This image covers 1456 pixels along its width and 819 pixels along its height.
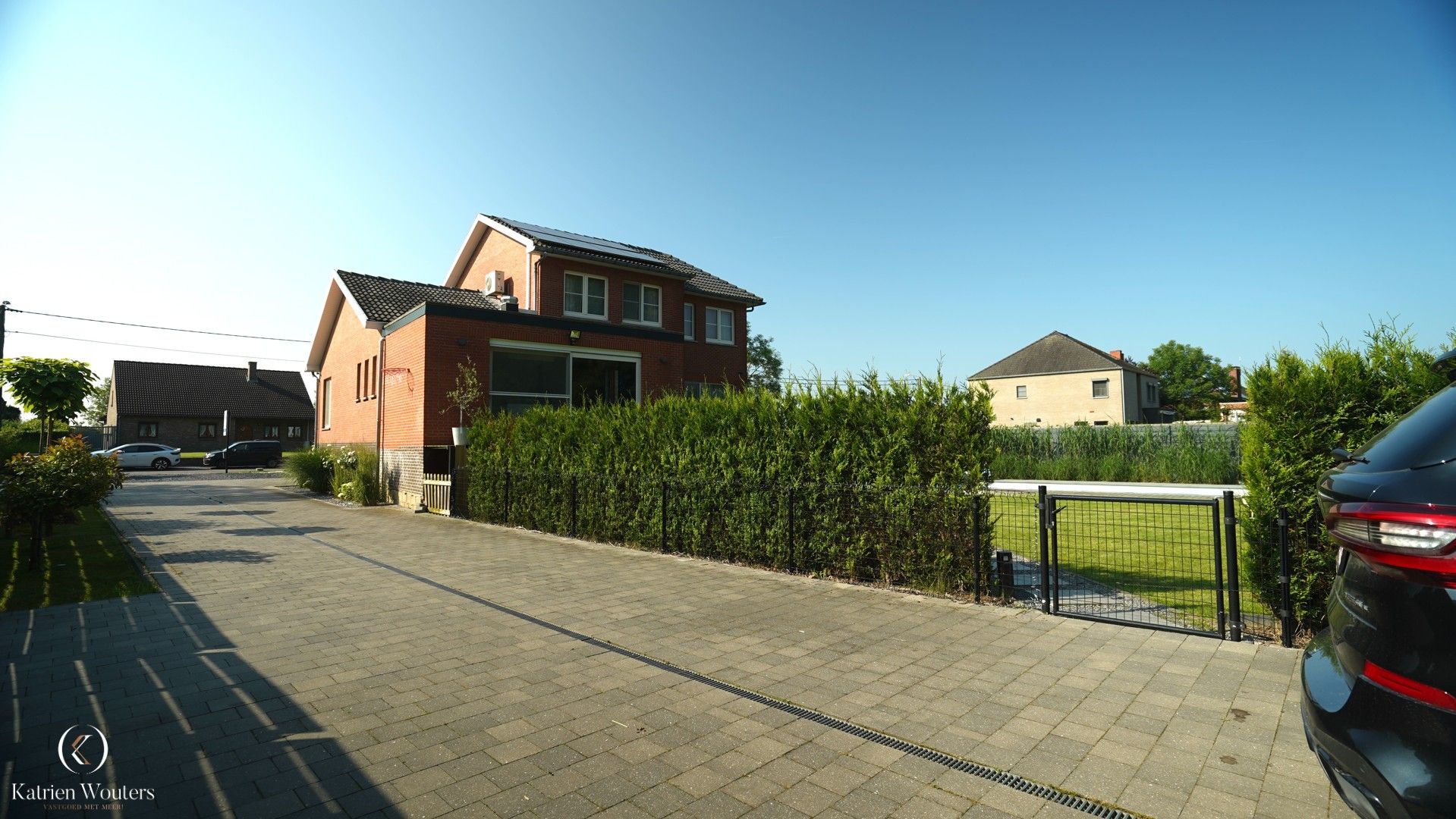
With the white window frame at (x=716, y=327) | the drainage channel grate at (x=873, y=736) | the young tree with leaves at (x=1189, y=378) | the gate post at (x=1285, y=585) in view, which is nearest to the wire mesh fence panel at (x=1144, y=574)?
the gate post at (x=1285, y=585)

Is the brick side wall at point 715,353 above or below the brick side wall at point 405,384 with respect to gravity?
above

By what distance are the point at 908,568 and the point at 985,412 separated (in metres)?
1.83

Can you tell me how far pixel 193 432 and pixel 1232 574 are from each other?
60788 millimetres

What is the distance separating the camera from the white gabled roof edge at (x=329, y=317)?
2074 centimetres

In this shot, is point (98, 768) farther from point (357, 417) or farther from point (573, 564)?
point (357, 417)

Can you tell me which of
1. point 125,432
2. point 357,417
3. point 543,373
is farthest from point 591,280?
point 125,432

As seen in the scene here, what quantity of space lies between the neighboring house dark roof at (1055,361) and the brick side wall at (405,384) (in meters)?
42.2

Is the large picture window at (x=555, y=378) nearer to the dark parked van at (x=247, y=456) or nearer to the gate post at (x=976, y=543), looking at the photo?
the gate post at (x=976, y=543)

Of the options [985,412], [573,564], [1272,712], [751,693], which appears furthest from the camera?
[573,564]

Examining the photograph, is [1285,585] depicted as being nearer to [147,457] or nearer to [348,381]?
[348,381]

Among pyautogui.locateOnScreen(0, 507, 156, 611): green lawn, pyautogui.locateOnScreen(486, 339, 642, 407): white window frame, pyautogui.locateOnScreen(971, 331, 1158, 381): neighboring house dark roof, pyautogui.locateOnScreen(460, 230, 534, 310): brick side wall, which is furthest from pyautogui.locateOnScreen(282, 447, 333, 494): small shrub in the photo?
pyautogui.locateOnScreen(971, 331, 1158, 381): neighboring house dark roof

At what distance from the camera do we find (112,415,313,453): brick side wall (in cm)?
4647

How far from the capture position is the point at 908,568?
23.5 ft

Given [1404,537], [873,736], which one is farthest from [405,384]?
[1404,537]
